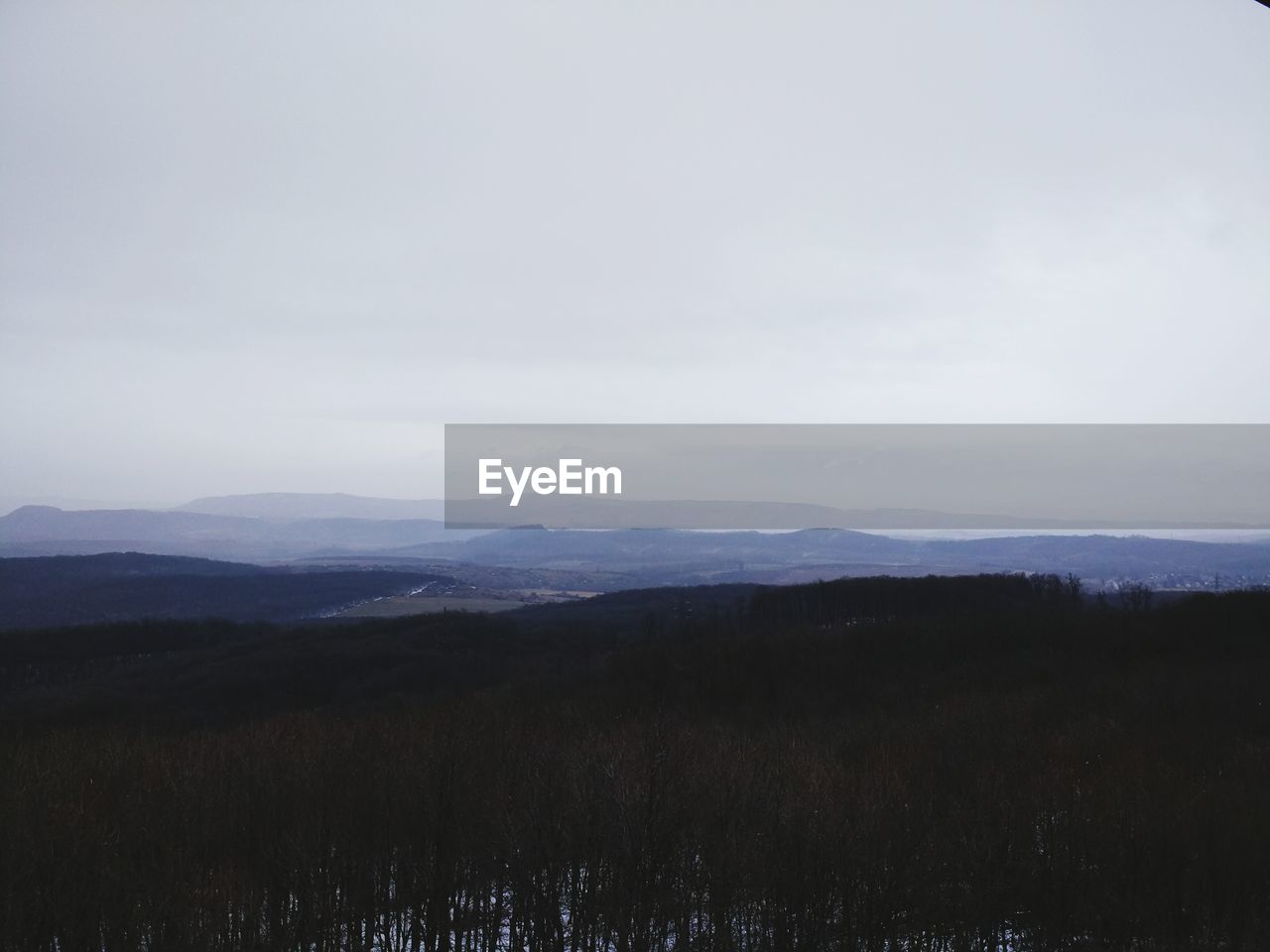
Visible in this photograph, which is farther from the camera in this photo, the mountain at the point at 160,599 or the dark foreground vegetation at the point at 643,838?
the mountain at the point at 160,599

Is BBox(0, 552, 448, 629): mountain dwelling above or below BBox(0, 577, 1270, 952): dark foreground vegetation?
below

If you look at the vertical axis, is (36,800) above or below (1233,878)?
above

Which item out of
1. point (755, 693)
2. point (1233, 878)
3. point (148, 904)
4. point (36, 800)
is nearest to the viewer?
point (148, 904)

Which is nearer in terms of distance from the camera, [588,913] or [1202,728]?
[588,913]

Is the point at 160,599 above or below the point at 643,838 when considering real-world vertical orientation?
below

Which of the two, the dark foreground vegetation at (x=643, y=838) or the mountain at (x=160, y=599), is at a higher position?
the dark foreground vegetation at (x=643, y=838)

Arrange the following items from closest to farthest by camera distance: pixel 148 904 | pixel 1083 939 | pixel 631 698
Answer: pixel 148 904 → pixel 1083 939 → pixel 631 698

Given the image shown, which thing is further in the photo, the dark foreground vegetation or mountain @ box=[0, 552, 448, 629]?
mountain @ box=[0, 552, 448, 629]

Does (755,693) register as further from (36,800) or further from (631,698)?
(36,800)

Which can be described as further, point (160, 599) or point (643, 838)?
point (160, 599)

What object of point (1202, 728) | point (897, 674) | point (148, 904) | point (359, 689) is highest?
point (148, 904)

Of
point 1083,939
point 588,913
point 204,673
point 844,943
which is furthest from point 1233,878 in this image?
point 204,673
